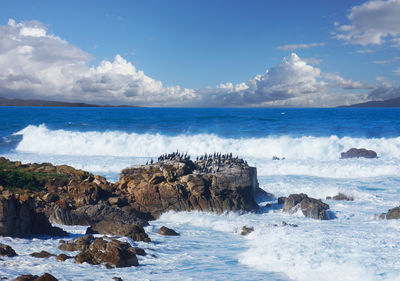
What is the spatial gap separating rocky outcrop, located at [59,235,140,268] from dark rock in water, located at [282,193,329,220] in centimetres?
828

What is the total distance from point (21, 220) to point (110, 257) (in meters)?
3.84

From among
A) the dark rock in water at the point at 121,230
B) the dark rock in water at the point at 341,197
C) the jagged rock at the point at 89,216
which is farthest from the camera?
the dark rock in water at the point at 341,197

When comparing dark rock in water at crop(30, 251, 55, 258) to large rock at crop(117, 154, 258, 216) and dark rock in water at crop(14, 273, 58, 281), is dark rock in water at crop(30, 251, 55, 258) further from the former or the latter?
large rock at crop(117, 154, 258, 216)

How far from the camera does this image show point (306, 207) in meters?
15.7

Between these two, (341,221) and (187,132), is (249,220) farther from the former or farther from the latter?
(187,132)

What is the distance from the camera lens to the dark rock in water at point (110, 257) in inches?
363

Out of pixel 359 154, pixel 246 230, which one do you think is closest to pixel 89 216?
pixel 246 230

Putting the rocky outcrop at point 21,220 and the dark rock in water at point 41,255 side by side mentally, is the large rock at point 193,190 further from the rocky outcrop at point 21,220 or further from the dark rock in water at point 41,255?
the dark rock in water at point 41,255

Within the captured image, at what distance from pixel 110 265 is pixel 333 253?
6.32m

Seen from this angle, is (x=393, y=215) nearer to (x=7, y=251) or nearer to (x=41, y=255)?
(x=41, y=255)

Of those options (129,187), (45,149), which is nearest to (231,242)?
(129,187)

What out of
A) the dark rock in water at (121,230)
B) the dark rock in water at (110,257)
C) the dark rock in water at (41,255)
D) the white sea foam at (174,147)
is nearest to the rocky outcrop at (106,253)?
the dark rock in water at (110,257)

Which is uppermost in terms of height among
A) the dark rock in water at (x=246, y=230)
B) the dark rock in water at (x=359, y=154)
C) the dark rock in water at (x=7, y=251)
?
the dark rock in water at (x=359, y=154)

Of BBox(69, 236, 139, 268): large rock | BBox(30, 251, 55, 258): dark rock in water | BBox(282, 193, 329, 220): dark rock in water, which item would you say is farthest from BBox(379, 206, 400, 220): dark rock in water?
BBox(30, 251, 55, 258): dark rock in water
